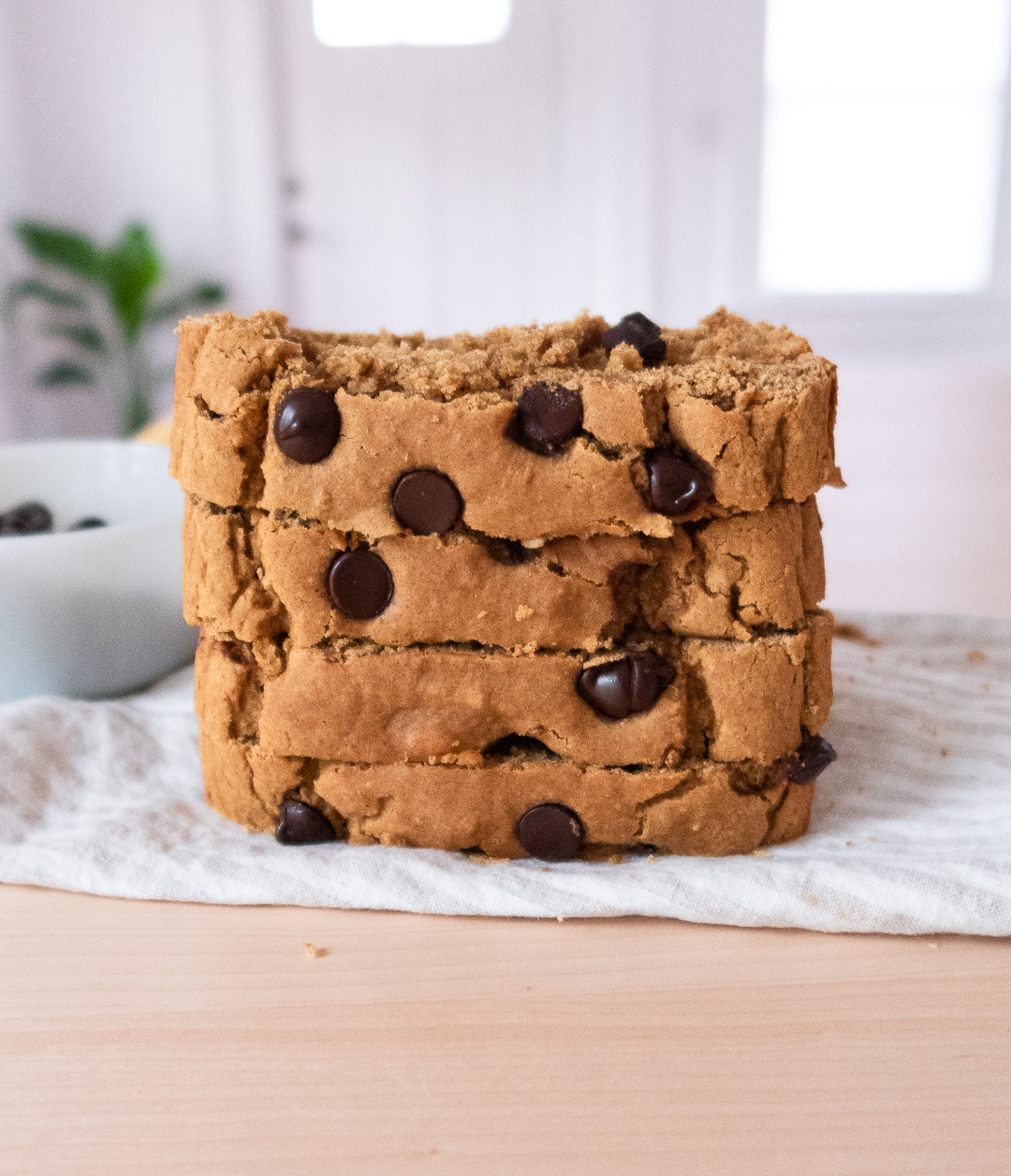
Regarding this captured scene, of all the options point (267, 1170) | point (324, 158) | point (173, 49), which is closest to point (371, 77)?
point (324, 158)

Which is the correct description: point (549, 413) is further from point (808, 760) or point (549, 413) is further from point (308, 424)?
point (808, 760)

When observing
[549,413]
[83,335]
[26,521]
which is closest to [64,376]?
[83,335]

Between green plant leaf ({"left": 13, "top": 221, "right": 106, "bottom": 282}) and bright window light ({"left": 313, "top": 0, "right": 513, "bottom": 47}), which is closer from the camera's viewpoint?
green plant leaf ({"left": 13, "top": 221, "right": 106, "bottom": 282})

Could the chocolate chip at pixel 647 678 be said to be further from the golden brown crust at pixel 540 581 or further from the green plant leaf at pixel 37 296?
the green plant leaf at pixel 37 296

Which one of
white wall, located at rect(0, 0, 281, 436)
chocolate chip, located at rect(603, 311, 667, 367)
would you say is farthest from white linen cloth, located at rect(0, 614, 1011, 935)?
white wall, located at rect(0, 0, 281, 436)

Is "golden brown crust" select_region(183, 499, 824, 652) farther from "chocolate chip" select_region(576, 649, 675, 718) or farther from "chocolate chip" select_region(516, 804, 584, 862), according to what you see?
"chocolate chip" select_region(516, 804, 584, 862)

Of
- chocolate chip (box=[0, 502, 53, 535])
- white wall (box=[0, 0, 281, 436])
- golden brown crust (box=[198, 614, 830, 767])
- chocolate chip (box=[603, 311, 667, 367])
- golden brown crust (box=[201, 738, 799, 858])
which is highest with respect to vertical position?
white wall (box=[0, 0, 281, 436])

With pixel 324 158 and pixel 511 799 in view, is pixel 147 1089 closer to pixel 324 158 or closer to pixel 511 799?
pixel 511 799

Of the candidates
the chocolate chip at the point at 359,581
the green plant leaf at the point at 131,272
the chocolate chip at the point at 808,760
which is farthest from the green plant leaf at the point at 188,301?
the chocolate chip at the point at 808,760
